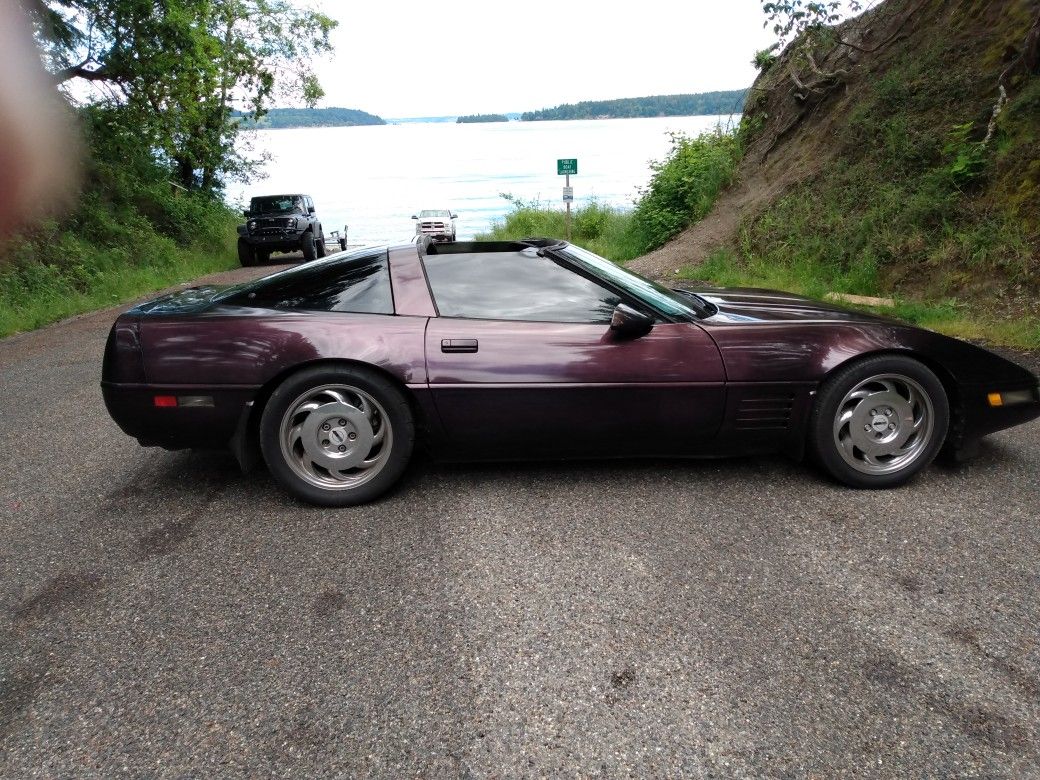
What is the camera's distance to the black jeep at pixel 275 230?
22.4m

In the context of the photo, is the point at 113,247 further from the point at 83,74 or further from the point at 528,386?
the point at 528,386

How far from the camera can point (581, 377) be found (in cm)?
364

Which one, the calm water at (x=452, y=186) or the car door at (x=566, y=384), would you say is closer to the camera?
the car door at (x=566, y=384)

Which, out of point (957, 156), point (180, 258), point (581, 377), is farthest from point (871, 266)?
point (180, 258)

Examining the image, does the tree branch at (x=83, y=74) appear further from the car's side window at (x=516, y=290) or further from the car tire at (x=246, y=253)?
the car's side window at (x=516, y=290)

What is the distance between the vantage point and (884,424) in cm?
373

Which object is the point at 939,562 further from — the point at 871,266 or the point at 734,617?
the point at 871,266

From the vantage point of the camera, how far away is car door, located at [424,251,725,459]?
363cm

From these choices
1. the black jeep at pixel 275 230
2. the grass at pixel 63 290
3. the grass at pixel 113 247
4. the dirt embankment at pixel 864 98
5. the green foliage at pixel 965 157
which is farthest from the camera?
the black jeep at pixel 275 230

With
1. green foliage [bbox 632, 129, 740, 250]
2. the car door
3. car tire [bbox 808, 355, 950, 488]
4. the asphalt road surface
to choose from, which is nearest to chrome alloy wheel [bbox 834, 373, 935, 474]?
car tire [bbox 808, 355, 950, 488]

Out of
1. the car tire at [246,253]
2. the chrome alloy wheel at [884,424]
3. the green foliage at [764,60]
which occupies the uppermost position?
the green foliage at [764,60]

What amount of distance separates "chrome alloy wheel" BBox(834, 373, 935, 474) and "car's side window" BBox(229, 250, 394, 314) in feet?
7.10

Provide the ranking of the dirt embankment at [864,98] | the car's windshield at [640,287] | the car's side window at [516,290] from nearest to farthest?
1. the car's side window at [516,290]
2. the car's windshield at [640,287]
3. the dirt embankment at [864,98]

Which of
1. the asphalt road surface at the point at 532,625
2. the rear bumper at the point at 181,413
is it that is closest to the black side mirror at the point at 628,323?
the asphalt road surface at the point at 532,625
